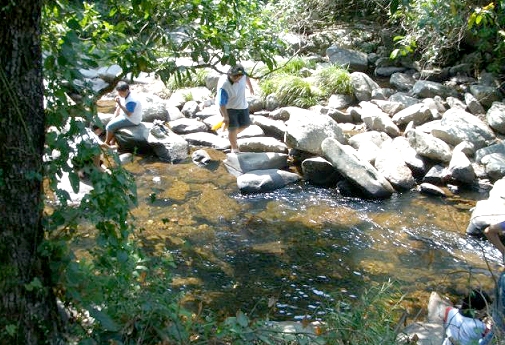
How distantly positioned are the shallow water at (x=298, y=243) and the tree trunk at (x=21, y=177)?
2.62 m

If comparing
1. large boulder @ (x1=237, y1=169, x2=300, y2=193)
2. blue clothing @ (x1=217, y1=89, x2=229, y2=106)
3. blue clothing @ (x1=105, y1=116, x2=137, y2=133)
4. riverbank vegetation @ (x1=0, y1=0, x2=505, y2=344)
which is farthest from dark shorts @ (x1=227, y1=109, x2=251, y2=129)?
riverbank vegetation @ (x1=0, y1=0, x2=505, y2=344)

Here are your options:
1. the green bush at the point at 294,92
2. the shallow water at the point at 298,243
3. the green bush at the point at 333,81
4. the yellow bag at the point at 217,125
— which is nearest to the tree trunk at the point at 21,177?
the shallow water at the point at 298,243

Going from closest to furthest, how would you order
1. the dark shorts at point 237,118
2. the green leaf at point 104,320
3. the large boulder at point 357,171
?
the green leaf at point 104,320 < the large boulder at point 357,171 < the dark shorts at point 237,118

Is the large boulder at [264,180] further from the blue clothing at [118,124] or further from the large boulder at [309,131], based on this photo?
the blue clothing at [118,124]

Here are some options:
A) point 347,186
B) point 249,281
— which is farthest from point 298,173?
point 249,281

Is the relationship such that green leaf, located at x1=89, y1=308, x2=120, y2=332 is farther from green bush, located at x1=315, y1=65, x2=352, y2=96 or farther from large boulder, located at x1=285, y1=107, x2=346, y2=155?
green bush, located at x1=315, y1=65, x2=352, y2=96

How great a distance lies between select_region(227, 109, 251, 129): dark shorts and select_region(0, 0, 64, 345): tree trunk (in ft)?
20.6

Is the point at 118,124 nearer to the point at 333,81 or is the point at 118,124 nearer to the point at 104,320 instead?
the point at 333,81

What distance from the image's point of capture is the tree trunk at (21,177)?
2.20 metres

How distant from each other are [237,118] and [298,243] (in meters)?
2.83

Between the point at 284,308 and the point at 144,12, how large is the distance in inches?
111

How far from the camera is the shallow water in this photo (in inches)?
216

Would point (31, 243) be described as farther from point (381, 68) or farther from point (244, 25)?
point (381, 68)

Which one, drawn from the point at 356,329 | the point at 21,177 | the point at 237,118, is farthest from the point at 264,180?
the point at 21,177
